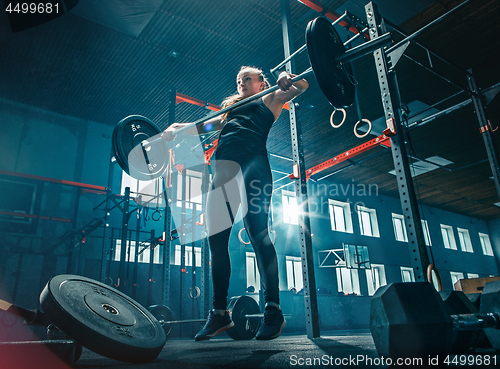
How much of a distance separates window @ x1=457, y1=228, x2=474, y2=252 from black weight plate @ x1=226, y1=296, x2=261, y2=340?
1422cm

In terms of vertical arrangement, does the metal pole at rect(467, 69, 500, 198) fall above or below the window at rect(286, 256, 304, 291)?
above

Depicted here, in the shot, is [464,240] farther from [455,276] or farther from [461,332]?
[461,332]

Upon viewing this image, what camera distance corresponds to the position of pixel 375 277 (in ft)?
35.1

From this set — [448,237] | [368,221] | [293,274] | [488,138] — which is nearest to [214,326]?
[488,138]

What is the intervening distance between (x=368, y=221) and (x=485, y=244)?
7630 mm

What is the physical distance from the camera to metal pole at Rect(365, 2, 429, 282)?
2.21 m

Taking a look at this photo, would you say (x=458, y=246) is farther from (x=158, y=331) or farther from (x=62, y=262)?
(x=158, y=331)

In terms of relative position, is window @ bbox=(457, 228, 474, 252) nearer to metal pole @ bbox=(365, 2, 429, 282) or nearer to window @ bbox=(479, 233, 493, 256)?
window @ bbox=(479, 233, 493, 256)

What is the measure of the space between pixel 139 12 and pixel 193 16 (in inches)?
32.3

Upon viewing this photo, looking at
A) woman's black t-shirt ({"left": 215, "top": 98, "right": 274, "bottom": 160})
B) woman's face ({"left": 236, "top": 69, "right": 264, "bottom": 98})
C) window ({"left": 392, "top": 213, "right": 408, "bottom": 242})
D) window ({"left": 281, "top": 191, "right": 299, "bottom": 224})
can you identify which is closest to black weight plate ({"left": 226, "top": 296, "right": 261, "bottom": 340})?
woman's black t-shirt ({"left": 215, "top": 98, "right": 274, "bottom": 160})

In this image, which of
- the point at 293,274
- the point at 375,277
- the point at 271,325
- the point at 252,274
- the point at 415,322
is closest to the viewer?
the point at 415,322

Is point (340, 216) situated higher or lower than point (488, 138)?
higher

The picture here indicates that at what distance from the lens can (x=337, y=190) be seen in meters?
11.0

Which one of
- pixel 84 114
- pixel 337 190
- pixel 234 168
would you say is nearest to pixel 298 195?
pixel 234 168
